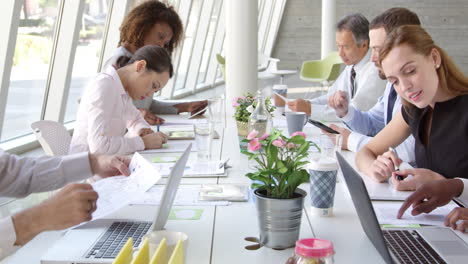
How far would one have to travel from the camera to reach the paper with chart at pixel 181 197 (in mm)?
1767

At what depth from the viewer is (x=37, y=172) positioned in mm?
1934

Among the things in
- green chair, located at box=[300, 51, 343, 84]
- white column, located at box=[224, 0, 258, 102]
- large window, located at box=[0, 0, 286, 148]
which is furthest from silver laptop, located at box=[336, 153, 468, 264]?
green chair, located at box=[300, 51, 343, 84]

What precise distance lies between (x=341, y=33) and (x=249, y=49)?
4.80 feet

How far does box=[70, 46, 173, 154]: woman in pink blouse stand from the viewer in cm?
261

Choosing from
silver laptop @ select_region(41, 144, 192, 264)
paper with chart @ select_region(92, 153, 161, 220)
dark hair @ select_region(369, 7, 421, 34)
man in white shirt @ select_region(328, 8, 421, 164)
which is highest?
dark hair @ select_region(369, 7, 421, 34)

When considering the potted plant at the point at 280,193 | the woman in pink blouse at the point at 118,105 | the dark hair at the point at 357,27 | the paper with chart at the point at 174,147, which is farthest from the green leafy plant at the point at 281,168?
the dark hair at the point at 357,27

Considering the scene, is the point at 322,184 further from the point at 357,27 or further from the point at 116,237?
the point at 357,27

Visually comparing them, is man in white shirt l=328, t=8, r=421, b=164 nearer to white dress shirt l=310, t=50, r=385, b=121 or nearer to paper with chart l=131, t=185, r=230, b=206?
white dress shirt l=310, t=50, r=385, b=121

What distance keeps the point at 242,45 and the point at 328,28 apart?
22.1ft

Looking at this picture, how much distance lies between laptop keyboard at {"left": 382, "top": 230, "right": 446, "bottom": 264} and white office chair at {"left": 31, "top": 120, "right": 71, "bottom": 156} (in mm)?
1611

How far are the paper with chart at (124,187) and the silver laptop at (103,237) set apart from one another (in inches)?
2.0

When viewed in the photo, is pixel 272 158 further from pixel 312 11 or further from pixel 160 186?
pixel 312 11

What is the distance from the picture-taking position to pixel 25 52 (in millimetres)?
5387

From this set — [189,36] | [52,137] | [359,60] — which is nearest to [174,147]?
[52,137]
